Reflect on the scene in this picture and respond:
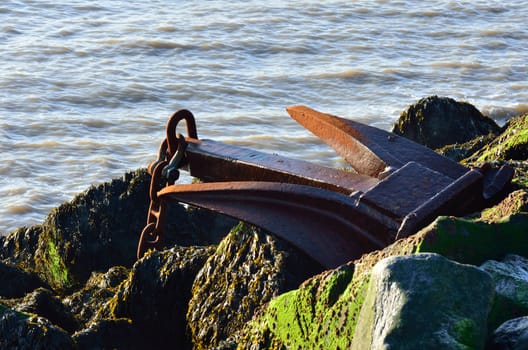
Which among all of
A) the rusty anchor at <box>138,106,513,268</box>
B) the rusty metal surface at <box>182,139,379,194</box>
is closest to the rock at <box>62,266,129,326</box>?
the rusty anchor at <box>138,106,513,268</box>

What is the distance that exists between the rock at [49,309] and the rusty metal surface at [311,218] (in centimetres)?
90

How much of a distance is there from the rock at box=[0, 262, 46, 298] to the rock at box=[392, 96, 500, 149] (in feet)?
8.83

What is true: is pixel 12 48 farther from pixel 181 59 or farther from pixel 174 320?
pixel 174 320

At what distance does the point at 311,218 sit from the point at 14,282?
71.2 inches

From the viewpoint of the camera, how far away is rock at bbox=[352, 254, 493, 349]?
2.24m

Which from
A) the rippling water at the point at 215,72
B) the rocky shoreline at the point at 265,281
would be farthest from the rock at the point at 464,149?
the rippling water at the point at 215,72

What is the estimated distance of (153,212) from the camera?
4.31 meters

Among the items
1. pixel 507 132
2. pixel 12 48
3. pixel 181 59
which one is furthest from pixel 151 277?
pixel 12 48

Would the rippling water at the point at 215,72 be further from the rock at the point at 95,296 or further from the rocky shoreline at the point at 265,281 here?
the rock at the point at 95,296

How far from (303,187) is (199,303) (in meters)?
0.68

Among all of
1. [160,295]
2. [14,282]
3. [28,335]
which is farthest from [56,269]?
[28,335]

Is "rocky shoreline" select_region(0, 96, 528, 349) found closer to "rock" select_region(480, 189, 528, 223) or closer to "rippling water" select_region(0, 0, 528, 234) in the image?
"rock" select_region(480, 189, 528, 223)

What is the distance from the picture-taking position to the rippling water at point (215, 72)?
8703mm

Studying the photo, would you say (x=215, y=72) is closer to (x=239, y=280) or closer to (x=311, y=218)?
(x=239, y=280)
